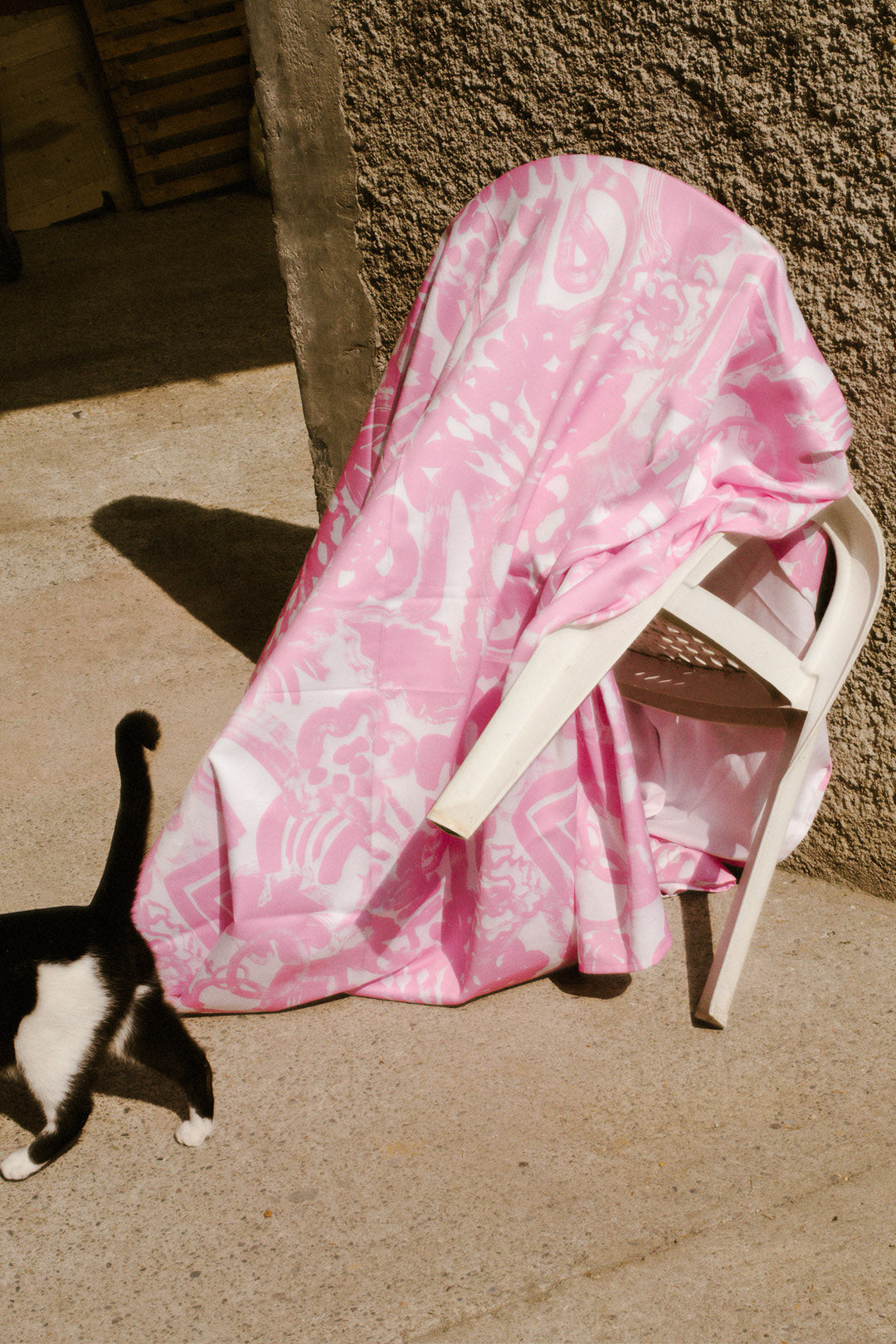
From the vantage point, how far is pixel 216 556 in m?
3.58

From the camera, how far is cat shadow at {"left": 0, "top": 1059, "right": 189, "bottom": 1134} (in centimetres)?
176

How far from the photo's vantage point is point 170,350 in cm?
512

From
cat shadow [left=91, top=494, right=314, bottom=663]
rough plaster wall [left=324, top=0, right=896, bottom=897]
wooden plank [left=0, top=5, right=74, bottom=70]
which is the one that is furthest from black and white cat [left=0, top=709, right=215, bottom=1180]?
wooden plank [left=0, top=5, right=74, bottom=70]

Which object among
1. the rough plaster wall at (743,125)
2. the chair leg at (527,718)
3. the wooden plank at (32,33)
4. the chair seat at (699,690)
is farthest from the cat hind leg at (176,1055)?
the wooden plank at (32,33)

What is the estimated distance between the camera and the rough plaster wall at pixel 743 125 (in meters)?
1.69

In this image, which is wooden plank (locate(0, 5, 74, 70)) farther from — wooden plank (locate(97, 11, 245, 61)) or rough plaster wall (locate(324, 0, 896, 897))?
rough plaster wall (locate(324, 0, 896, 897))

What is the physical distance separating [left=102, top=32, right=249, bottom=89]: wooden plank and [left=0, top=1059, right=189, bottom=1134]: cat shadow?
7.03 metres

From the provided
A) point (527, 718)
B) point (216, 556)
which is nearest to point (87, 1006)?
point (527, 718)

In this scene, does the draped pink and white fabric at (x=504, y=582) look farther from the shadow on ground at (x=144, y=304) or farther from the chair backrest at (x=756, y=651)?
the shadow on ground at (x=144, y=304)

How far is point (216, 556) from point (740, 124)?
87.6 inches

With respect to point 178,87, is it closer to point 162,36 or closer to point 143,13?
point 162,36

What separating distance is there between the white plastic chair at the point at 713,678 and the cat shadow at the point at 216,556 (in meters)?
1.57

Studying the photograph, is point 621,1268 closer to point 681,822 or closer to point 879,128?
point 681,822

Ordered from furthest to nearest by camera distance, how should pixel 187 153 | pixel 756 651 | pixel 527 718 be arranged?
1. pixel 187 153
2. pixel 756 651
3. pixel 527 718
